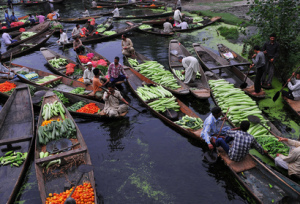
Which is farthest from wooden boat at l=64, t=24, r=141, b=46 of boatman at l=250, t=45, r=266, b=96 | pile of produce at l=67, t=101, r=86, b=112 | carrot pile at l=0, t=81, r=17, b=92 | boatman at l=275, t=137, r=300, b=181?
boatman at l=275, t=137, r=300, b=181

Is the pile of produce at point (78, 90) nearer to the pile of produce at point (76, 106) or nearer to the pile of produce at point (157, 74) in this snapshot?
the pile of produce at point (76, 106)

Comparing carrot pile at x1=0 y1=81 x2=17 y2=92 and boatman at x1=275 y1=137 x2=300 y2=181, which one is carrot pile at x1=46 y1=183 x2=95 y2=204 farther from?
carrot pile at x1=0 y1=81 x2=17 y2=92

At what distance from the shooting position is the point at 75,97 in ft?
35.8

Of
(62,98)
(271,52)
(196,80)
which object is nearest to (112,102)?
(62,98)

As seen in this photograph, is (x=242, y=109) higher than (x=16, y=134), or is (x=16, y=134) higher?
(x=242, y=109)

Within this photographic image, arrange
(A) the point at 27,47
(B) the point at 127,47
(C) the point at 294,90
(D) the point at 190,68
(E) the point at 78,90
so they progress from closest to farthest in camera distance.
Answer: (C) the point at 294,90
(D) the point at 190,68
(E) the point at 78,90
(B) the point at 127,47
(A) the point at 27,47

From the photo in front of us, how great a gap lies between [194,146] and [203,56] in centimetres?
801

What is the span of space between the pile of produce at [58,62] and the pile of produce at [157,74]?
16.3ft

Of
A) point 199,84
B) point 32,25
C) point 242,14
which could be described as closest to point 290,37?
point 199,84

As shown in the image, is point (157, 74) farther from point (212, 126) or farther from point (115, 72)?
point (212, 126)

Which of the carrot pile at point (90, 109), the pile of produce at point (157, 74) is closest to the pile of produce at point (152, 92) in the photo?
the pile of produce at point (157, 74)

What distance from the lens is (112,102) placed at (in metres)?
9.69

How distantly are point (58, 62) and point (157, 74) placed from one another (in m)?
6.75

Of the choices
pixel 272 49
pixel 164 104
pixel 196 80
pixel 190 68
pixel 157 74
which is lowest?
pixel 164 104
